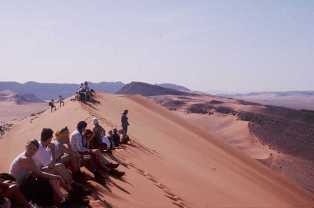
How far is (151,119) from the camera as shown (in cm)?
3073

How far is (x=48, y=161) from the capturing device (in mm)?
8906

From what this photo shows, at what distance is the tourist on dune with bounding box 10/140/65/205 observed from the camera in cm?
781

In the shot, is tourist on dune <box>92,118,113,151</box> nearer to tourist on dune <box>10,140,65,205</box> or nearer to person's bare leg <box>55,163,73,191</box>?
person's bare leg <box>55,163,73,191</box>

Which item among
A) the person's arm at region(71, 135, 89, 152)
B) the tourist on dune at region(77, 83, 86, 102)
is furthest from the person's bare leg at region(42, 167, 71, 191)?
the tourist on dune at region(77, 83, 86, 102)

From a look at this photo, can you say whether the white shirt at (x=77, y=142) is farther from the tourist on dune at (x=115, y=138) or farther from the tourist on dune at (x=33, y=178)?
the tourist on dune at (x=115, y=138)

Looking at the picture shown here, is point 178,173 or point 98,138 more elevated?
point 98,138

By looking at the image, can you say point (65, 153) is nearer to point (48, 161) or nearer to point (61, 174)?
point (48, 161)

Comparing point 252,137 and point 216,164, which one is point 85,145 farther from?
point 252,137

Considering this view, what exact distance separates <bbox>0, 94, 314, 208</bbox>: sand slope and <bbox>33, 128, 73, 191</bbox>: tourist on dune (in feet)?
2.33

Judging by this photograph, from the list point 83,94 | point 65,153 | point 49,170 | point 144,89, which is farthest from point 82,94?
point 144,89

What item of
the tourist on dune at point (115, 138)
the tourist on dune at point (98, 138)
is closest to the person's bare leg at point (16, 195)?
the tourist on dune at point (98, 138)

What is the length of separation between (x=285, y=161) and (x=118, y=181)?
27118 millimetres

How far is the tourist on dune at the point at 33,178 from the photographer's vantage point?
7.81 m

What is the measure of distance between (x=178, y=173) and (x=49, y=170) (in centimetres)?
718
